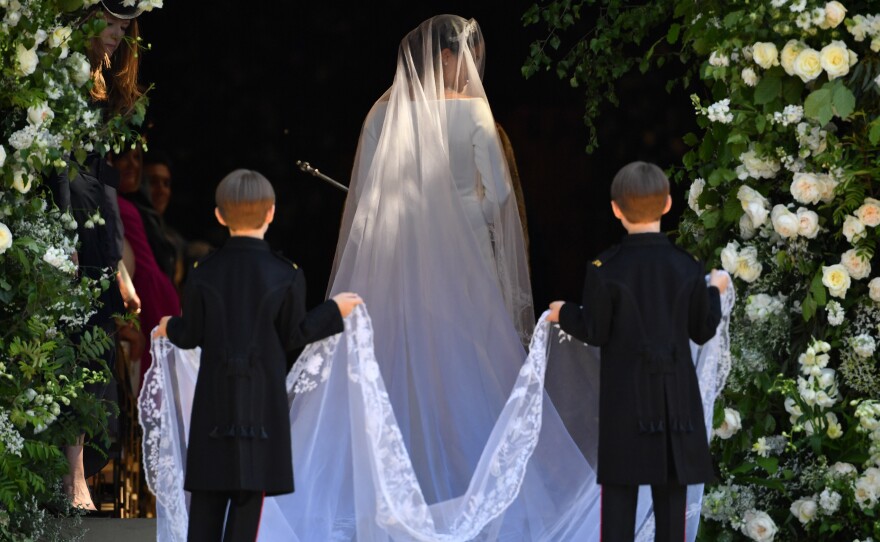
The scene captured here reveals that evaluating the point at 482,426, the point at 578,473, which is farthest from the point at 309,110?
the point at 578,473

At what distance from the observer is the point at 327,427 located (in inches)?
167

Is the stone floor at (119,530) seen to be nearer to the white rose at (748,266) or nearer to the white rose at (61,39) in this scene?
the white rose at (61,39)

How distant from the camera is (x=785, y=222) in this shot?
13.2 ft

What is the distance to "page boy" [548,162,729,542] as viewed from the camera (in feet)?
11.8

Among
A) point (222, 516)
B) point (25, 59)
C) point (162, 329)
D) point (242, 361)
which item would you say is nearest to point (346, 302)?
point (242, 361)

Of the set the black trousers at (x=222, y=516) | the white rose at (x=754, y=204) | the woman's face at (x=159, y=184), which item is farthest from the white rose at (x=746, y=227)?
the woman's face at (x=159, y=184)

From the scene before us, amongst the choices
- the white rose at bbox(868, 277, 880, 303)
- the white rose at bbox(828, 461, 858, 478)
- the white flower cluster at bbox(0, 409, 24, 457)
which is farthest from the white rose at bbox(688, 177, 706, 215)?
the white flower cluster at bbox(0, 409, 24, 457)

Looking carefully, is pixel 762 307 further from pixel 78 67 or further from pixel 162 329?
pixel 78 67

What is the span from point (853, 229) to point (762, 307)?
1.17ft

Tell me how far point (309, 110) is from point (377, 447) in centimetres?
379

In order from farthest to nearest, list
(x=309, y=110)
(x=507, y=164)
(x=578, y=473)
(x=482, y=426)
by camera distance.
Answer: (x=309, y=110) < (x=507, y=164) < (x=482, y=426) < (x=578, y=473)

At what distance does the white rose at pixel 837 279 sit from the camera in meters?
3.99

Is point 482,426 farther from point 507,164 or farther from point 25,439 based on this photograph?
point 25,439

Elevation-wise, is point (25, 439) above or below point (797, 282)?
below
